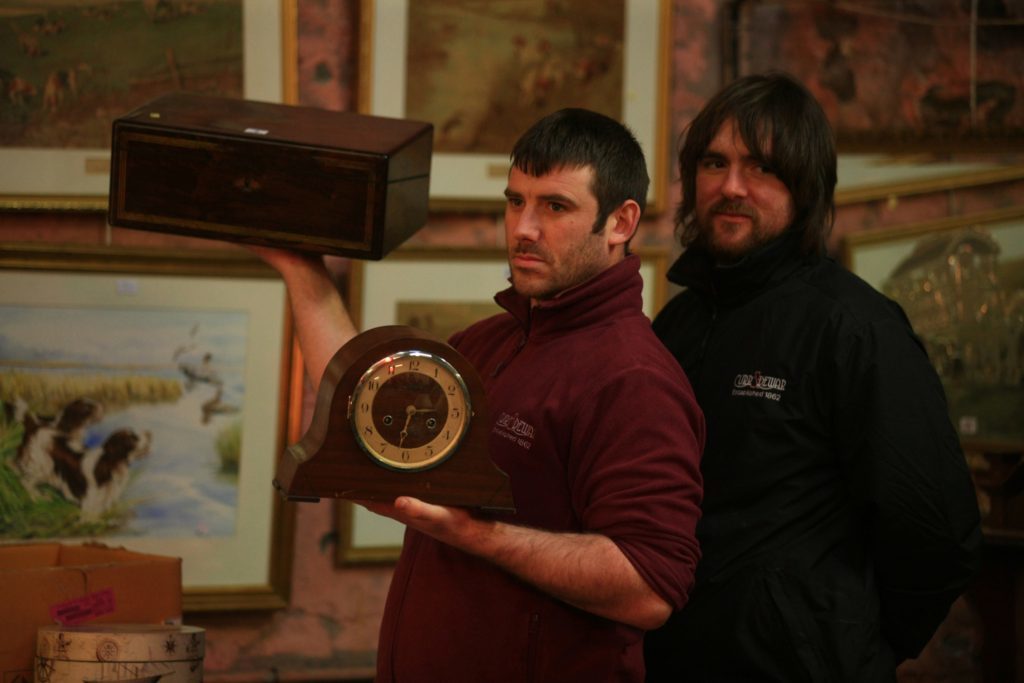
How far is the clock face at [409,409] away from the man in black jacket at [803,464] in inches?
28.5

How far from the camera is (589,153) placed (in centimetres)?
225

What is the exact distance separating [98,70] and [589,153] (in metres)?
1.80

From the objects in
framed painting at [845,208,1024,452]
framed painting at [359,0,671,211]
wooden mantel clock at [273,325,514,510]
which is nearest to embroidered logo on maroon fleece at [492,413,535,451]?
wooden mantel clock at [273,325,514,510]

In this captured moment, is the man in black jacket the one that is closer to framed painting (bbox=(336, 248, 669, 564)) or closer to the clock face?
the clock face

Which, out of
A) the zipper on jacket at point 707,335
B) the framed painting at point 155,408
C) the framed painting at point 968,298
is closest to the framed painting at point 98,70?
the framed painting at point 155,408

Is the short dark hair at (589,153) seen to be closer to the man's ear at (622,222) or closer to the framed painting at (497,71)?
the man's ear at (622,222)

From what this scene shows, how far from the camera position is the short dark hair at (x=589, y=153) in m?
2.24

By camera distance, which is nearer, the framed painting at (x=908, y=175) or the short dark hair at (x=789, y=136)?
the short dark hair at (x=789, y=136)

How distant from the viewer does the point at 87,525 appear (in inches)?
133

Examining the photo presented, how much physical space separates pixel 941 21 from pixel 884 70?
24 centimetres

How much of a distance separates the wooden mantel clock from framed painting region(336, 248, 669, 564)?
64.6 inches

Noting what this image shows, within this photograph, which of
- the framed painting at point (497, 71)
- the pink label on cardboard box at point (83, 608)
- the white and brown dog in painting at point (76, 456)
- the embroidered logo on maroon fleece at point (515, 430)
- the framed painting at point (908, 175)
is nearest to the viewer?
the embroidered logo on maroon fleece at point (515, 430)

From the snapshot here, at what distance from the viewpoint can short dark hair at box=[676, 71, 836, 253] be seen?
262 cm

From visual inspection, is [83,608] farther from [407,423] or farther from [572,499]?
[572,499]
